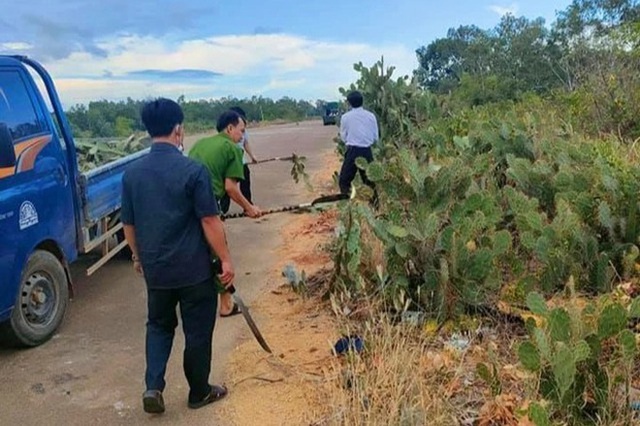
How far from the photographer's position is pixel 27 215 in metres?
4.81

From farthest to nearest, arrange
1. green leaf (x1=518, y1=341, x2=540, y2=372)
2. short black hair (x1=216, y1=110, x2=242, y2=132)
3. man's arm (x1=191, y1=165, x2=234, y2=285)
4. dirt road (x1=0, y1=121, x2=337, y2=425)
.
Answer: short black hair (x1=216, y1=110, x2=242, y2=132), dirt road (x1=0, y1=121, x2=337, y2=425), man's arm (x1=191, y1=165, x2=234, y2=285), green leaf (x1=518, y1=341, x2=540, y2=372)

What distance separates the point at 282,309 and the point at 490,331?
6.35ft

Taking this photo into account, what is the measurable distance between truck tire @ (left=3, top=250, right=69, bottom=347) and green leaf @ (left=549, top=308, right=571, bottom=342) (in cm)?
364

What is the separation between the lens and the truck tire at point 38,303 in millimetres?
4844

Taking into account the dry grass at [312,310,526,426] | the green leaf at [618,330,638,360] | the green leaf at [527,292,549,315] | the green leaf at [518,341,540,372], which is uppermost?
the green leaf at [527,292,549,315]

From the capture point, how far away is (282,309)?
5.81m

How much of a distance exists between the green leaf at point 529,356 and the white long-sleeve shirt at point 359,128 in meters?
6.32

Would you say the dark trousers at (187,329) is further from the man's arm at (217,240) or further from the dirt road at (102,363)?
the dirt road at (102,363)

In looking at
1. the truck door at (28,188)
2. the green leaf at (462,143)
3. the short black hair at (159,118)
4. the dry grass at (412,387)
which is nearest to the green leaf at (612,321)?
the dry grass at (412,387)

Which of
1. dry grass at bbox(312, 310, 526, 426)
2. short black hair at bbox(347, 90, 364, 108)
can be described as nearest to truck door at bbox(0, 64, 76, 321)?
dry grass at bbox(312, 310, 526, 426)

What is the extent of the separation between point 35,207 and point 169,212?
5.71 feet

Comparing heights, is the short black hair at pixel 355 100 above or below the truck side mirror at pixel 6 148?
above

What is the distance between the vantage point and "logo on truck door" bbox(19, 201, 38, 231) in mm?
4738

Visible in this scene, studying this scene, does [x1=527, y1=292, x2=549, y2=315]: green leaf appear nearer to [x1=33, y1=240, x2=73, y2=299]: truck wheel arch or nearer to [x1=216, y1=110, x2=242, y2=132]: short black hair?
[x1=216, y1=110, x2=242, y2=132]: short black hair
